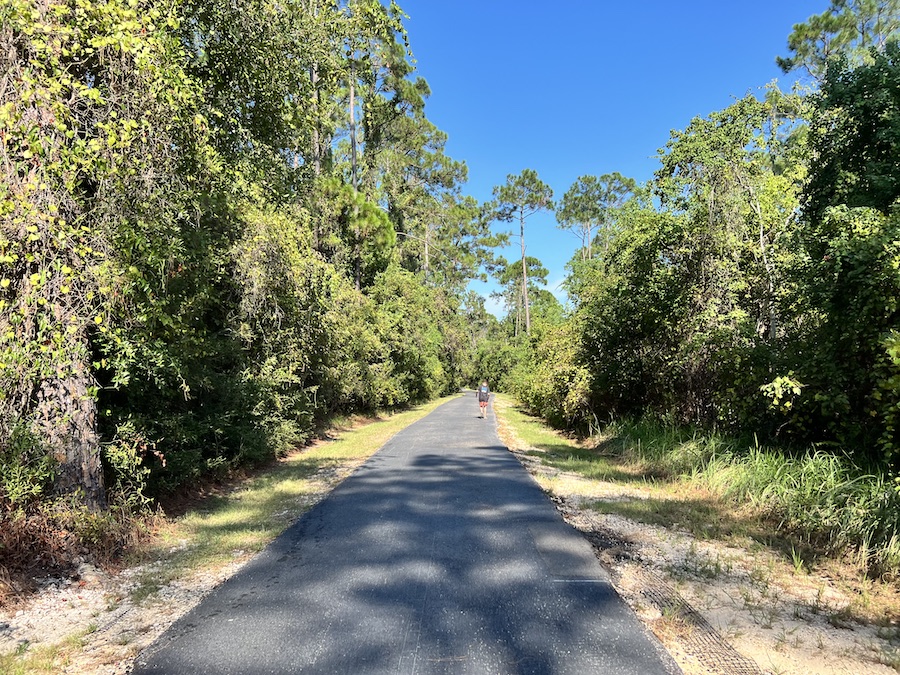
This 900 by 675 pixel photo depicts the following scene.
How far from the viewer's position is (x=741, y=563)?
4637 millimetres

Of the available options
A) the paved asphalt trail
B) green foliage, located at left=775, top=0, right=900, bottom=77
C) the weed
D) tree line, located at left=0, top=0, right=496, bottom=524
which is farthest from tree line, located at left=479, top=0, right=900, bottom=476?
green foliage, located at left=775, top=0, right=900, bottom=77

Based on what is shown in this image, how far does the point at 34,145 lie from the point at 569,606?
5.61 metres

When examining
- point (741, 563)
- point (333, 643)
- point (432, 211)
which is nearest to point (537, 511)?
point (741, 563)

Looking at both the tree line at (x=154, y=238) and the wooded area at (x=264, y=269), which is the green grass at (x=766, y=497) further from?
the tree line at (x=154, y=238)

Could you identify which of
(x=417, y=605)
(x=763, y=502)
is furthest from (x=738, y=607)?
(x=763, y=502)

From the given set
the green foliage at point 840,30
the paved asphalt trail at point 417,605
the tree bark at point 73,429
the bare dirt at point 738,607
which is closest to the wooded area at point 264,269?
the tree bark at point 73,429

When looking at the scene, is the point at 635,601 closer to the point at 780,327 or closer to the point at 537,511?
the point at 537,511

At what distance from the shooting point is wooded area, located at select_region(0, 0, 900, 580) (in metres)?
4.29

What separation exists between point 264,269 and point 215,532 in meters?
5.45

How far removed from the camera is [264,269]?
9688 millimetres

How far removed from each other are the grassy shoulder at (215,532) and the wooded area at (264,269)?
1.70 ft

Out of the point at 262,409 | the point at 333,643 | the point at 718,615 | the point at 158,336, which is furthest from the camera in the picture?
the point at 262,409

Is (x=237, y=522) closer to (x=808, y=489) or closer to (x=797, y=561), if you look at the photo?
(x=797, y=561)

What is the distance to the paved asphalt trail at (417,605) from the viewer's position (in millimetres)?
2979
